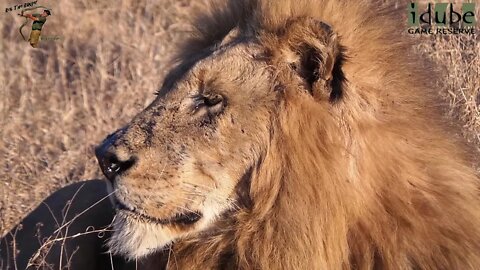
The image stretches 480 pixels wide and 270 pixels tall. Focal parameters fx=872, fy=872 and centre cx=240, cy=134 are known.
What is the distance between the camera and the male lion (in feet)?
9.86

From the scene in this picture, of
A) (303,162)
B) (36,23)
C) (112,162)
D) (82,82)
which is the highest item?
(112,162)

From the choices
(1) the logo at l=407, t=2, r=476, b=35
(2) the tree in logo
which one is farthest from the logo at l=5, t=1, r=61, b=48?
(1) the logo at l=407, t=2, r=476, b=35

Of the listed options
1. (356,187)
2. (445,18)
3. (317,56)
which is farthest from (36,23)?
(356,187)

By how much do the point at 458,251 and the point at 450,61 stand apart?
2.88 metres

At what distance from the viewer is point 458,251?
302 centimetres

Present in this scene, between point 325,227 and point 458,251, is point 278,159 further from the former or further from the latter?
point 458,251

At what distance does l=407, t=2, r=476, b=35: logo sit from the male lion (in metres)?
2.73

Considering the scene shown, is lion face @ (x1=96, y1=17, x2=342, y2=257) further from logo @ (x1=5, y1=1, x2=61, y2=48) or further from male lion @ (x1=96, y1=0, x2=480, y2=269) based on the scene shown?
logo @ (x1=5, y1=1, x2=61, y2=48)

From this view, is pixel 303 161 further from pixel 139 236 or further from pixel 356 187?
pixel 139 236

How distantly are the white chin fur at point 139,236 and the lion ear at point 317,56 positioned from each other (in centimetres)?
74

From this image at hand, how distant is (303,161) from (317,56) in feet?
1.20

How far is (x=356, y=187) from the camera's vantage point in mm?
3020

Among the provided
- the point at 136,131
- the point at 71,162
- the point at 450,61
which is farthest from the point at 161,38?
the point at 136,131

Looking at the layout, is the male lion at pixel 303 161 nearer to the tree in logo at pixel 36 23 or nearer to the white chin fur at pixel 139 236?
the white chin fur at pixel 139 236
